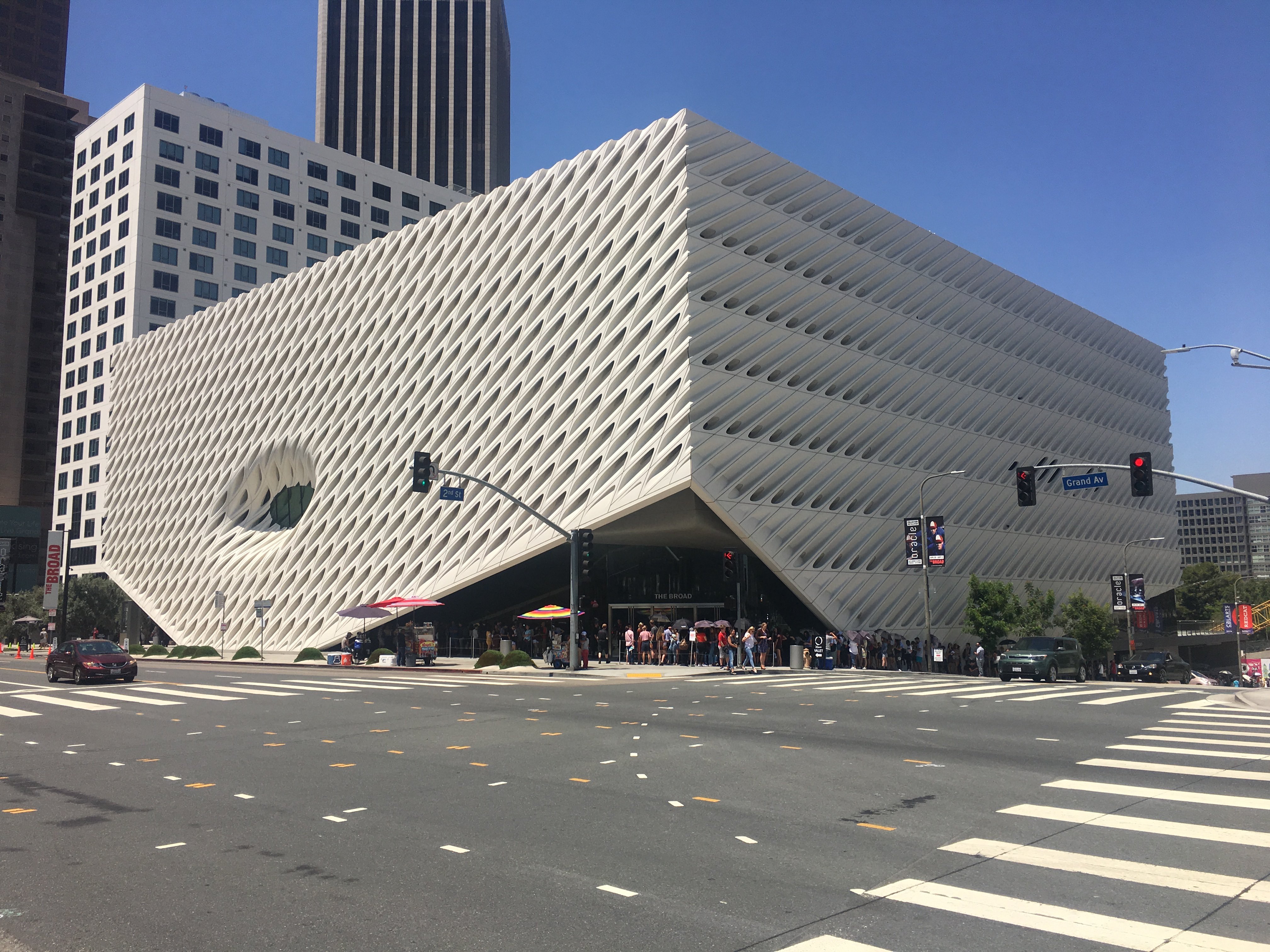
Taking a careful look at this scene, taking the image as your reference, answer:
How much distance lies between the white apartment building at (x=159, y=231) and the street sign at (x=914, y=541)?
183 feet

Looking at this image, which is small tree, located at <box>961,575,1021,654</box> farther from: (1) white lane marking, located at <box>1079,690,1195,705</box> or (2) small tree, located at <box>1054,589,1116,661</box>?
(1) white lane marking, located at <box>1079,690,1195,705</box>

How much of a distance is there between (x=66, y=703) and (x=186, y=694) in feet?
8.96

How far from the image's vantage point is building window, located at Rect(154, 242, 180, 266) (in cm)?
7738

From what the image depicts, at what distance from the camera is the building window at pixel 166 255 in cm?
7738

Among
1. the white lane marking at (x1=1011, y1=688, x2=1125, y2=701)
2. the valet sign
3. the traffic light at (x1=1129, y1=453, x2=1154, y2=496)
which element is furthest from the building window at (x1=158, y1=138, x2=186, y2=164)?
the white lane marking at (x1=1011, y1=688, x2=1125, y2=701)

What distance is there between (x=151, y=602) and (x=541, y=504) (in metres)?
37.6

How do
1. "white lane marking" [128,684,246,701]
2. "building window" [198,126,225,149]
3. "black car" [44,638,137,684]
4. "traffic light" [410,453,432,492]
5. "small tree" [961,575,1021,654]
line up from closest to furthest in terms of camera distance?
"white lane marking" [128,684,246,701]
"black car" [44,638,137,684]
"traffic light" [410,453,432,492]
"small tree" [961,575,1021,654]
"building window" [198,126,225,149]

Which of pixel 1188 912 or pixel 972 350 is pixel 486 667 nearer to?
pixel 1188 912

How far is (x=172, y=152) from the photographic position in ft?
259

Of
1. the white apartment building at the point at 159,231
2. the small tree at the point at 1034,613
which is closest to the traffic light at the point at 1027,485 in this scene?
the small tree at the point at 1034,613

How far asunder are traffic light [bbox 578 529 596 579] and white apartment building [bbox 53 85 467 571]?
43760 millimetres

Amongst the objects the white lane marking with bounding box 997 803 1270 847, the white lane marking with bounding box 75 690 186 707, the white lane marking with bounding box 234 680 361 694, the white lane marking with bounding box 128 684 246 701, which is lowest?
the white lane marking with bounding box 234 680 361 694

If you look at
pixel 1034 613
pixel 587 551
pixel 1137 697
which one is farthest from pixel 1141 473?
pixel 1034 613

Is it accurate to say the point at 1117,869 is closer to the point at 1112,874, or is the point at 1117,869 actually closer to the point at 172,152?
the point at 1112,874
